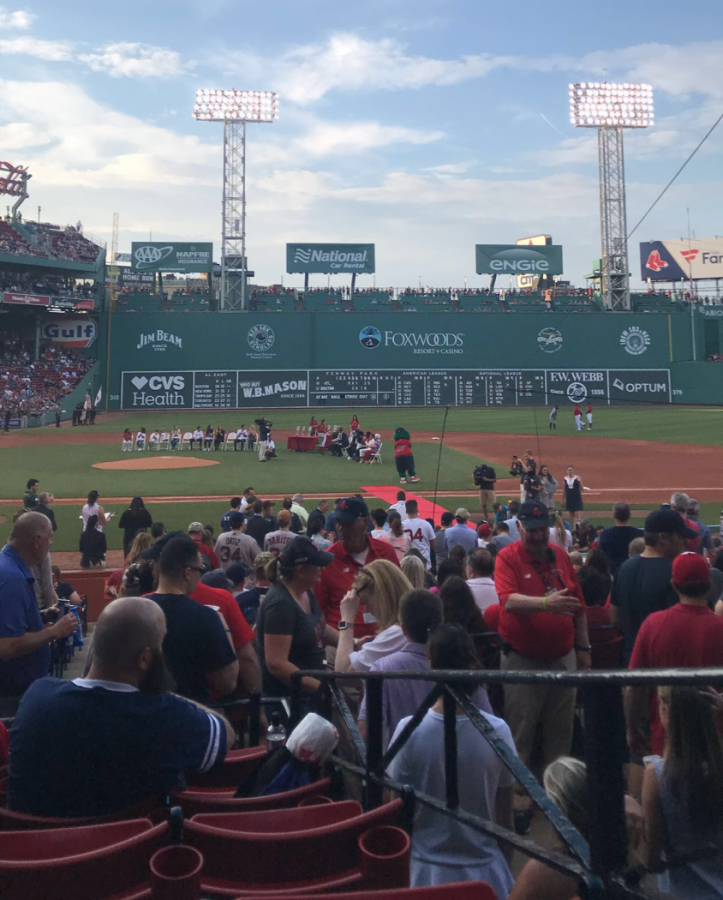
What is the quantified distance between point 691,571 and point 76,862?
3.08 m

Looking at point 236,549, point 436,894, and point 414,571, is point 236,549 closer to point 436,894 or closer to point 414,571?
point 414,571

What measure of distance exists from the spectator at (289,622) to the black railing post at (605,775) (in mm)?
2535

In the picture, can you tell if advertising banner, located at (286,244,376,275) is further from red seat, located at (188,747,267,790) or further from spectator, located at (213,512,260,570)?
red seat, located at (188,747,267,790)

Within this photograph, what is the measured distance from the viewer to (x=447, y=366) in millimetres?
55688

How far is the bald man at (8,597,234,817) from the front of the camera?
2.62 m

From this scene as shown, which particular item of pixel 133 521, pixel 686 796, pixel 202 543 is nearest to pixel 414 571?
pixel 686 796

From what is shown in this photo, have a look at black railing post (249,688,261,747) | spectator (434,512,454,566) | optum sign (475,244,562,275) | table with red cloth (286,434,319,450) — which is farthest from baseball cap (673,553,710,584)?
optum sign (475,244,562,275)

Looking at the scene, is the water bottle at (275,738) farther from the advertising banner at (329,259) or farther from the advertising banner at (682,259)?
the advertising banner at (682,259)

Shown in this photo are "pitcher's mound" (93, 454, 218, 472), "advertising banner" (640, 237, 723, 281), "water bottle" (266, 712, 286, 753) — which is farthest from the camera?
"advertising banner" (640, 237, 723, 281)

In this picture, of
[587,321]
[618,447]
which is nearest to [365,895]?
[618,447]

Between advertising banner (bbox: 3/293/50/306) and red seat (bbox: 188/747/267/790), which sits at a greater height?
advertising banner (bbox: 3/293/50/306)

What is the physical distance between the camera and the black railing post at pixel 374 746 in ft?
9.84

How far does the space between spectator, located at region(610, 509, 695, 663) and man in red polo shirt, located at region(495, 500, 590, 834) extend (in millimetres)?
377

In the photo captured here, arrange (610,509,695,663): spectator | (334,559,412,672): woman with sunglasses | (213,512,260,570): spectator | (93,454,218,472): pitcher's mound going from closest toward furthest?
(334,559,412,672): woman with sunglasses → (610,509,695,663): spectator → (213,512,260,570): spectator → (93,454,218,472): pitcher's mound
